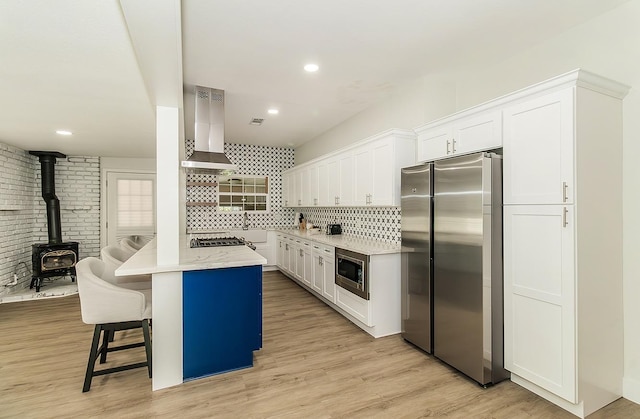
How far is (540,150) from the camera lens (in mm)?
2299

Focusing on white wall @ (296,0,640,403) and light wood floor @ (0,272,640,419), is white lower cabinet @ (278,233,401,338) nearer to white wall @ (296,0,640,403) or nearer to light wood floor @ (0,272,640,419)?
light wood floor @ (0,272,640,419)

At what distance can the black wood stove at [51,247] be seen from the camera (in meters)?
5.28

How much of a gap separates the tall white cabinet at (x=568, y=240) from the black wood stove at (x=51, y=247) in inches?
263

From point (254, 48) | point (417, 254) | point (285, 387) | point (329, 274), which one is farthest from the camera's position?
point (329, 274)

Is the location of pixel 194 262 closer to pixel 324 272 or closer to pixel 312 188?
pixel 324 272

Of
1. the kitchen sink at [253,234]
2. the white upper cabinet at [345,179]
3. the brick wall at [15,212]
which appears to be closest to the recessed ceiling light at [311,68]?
the white upper cabinet at [345,179]

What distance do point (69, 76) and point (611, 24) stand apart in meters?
4.21

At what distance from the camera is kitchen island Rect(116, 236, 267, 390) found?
8.33 ft

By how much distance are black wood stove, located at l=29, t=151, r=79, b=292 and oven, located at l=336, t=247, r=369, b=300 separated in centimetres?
481

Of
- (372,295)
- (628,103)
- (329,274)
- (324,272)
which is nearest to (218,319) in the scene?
(372,295)

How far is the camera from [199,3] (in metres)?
2.24

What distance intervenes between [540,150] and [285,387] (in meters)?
2.65

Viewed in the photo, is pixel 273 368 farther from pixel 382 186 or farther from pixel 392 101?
pixel 392 101

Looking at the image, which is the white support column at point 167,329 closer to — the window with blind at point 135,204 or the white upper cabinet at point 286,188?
the white upper cabinet at point 286,188
